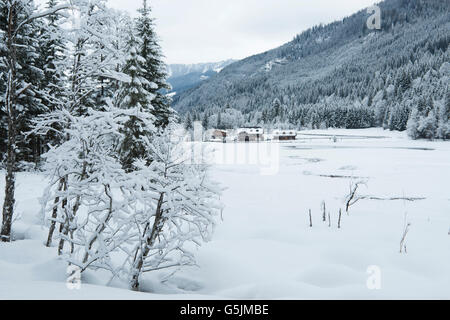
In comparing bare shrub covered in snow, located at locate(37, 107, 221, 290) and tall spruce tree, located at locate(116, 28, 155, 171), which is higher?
tall spruce tree, located at locate(116, 28, 155, 171)

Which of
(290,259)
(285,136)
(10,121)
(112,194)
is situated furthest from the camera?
(285,136)

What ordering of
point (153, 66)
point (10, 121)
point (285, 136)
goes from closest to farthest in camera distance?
point (10, 121)
point (153, 66)
point (285, 136)

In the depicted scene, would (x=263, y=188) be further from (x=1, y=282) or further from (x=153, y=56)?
(x=1, y=282)

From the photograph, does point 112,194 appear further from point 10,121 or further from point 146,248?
point 10,121

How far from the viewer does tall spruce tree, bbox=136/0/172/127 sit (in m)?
18.4

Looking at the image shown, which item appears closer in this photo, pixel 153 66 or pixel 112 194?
pixel 112 194

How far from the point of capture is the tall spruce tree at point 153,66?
18438 millimetres

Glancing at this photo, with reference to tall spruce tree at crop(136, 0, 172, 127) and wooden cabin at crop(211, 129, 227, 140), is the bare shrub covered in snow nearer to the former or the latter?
tall spruce tree at crop(136, 0, 172, 127)

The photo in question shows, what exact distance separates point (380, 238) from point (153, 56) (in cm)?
1718

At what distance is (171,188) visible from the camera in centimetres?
448

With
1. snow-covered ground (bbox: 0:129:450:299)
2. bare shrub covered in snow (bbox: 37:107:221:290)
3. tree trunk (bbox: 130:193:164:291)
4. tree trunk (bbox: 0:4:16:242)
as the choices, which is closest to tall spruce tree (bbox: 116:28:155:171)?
snow-covered ground (bbox: 0:129:450:299)

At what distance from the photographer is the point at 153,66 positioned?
63.0 feet

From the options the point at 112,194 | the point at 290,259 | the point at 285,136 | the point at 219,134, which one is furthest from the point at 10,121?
the point at 219,134
